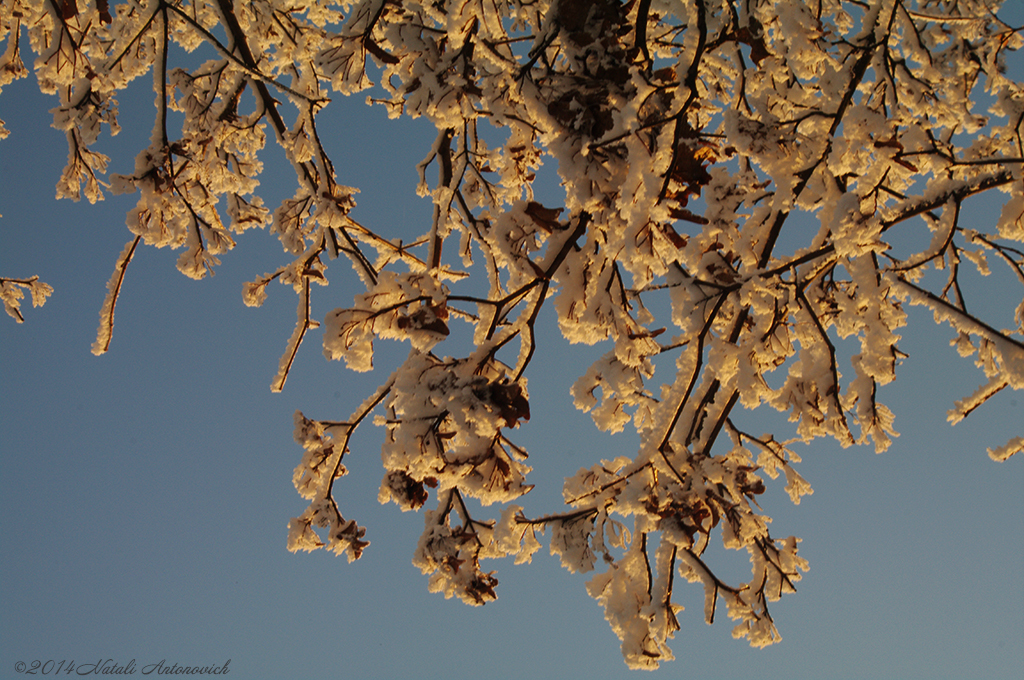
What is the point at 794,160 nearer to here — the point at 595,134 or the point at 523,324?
the point at 595,134

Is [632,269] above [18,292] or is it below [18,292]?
below

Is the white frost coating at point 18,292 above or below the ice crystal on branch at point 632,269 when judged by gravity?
above

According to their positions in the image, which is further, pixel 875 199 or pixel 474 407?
pixel 875 199

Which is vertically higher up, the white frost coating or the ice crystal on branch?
the white frost coating

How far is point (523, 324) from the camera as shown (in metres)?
1.62

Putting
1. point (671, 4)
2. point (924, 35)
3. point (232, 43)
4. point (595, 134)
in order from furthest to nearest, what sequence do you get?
point (924, 35) < point (232, 43) < point (671, 4) < point (595, 134)

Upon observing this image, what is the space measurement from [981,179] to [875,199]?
0.24 metres

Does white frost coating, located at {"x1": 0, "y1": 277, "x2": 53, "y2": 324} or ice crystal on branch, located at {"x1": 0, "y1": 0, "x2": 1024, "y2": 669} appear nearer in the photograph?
ice crystal on branch, located at {"x1": 0, "y1": 0, "x2": 1024, "y2": 669}

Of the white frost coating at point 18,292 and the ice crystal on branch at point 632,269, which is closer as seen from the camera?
the ice crystal on branch at point 632,269

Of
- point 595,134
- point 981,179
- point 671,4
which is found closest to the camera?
point 981,179

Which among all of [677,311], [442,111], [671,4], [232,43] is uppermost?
[232,43]

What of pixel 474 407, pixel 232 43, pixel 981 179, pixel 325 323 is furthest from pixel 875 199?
pixel 232 43

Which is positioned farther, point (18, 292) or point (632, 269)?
point (18, 292)

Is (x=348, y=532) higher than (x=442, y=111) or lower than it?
lower
